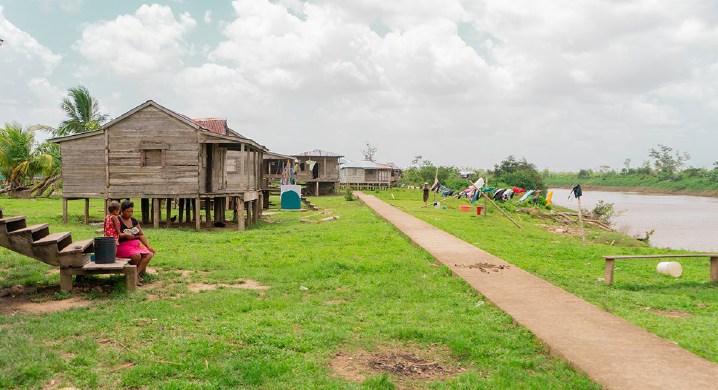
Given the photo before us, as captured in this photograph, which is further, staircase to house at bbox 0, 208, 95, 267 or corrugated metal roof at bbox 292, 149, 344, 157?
corrugated metal roof at bbox 292, 149, 344, 157

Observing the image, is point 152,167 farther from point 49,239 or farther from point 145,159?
point 49,239

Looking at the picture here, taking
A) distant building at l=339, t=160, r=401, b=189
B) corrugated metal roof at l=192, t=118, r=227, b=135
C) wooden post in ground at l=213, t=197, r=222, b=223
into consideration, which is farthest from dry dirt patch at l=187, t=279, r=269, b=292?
distant building at l=339, t=160, r=401, b=189

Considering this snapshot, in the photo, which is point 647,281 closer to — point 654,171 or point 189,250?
point 189,250

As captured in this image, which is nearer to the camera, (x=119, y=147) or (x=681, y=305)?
(x=681, y=305)

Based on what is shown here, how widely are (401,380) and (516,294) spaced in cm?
348

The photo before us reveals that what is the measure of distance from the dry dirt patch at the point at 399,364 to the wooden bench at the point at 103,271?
12.6 feet

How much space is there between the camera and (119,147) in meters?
16.9

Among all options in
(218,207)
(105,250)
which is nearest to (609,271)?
(105,250)

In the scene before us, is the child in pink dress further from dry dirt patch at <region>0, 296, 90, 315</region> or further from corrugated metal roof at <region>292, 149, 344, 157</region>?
corrugated metal roof at <region>292, 149, 344, 157</region>

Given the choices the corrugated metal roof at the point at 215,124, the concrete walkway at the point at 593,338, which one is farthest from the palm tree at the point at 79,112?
the concrete walkway at the point at 593,338

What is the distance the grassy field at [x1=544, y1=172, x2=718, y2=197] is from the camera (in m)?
69.1

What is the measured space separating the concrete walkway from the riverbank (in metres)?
72.5

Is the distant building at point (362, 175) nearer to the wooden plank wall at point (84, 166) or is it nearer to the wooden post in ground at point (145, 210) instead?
the wooden post in ground at point (145, 210)

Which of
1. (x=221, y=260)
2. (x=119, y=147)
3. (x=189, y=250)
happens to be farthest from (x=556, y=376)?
(x=119, y=147)
